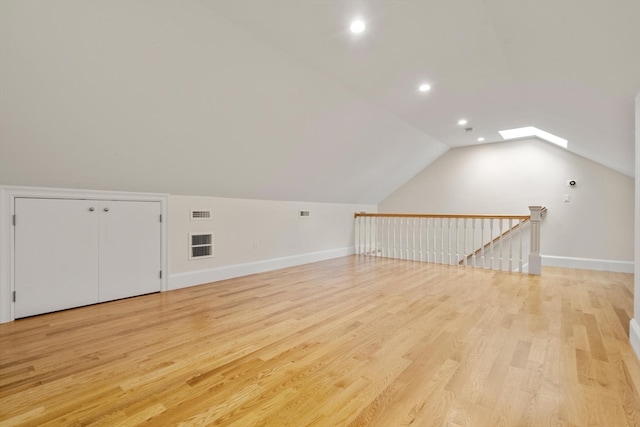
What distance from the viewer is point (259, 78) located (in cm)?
300

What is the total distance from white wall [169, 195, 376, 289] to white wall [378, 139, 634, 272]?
261cm

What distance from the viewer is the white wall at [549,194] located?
5.24 metres

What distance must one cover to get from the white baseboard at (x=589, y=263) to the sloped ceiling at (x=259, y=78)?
5.85ft

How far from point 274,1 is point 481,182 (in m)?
5.93

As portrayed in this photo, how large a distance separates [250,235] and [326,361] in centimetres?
301

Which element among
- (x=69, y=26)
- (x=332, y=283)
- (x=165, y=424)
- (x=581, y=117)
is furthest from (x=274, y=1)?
(x=581, y=117)

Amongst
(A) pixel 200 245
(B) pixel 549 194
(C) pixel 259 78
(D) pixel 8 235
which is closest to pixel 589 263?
(B) pixel 549 194

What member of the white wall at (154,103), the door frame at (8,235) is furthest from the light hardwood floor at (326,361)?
the white wall at (154,103)

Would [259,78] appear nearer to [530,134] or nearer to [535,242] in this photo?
[535,242]

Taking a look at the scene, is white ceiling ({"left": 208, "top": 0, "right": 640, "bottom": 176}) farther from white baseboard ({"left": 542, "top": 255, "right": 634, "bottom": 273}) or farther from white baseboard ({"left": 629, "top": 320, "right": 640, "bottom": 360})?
white baseboard ({"left": 542, "top": 255, "right": 634, "bottom": 273})

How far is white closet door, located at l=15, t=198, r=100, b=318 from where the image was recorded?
2.83m

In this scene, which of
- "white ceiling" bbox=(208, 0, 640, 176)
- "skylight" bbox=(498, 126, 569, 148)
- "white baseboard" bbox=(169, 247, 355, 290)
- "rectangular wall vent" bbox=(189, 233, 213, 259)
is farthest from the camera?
"skylight" bbox=(498, 126, 569, 148)

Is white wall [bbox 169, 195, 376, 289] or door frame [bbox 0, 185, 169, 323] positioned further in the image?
white wall [bbox 169, 195, 376, 289]

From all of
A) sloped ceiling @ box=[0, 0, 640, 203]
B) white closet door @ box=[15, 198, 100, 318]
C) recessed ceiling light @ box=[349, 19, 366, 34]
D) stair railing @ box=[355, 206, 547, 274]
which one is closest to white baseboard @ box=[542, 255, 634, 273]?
stair railing @ box=[355, 206, 547, 274]
